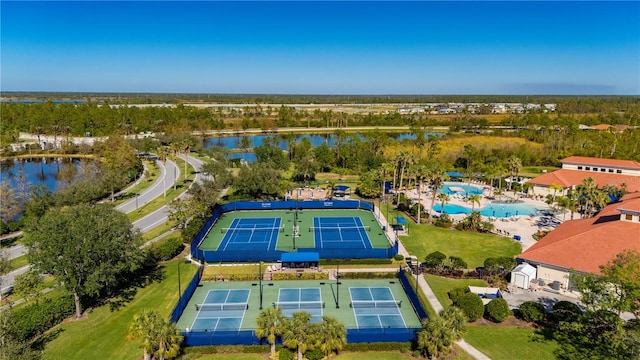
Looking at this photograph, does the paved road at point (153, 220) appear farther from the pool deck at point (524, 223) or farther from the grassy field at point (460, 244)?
the pool deck at point (524, 223)

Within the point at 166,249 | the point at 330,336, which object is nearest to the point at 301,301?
the point at 330,336

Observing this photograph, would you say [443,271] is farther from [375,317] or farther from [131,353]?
[131,353]

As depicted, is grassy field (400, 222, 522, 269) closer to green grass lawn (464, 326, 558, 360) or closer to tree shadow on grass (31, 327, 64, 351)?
green grass lawn (464, 326, 558, 360)

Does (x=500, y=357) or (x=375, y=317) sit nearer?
(x=500, y=357)

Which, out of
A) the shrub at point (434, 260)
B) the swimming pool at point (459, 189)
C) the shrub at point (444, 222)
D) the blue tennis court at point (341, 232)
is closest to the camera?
the shrub at point (434, 260)

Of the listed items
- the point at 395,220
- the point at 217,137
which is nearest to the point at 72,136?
the point at 217,137

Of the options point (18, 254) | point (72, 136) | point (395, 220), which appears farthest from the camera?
point (72, 136)

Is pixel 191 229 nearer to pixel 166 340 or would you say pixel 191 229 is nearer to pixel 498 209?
pixel 166 340

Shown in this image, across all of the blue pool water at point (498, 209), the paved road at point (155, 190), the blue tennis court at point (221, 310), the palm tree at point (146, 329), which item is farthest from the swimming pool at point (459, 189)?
the palm tree at point (146, 329)
